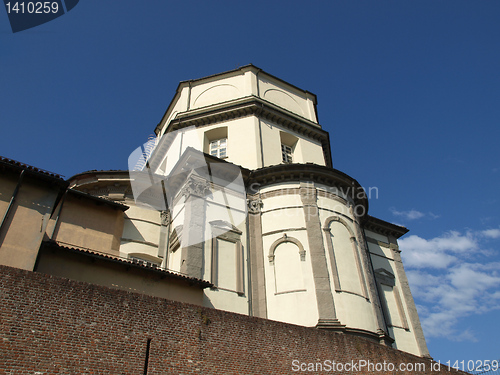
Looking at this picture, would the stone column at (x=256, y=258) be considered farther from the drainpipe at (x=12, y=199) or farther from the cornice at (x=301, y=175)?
the drainpipe at (x=12, y=199)

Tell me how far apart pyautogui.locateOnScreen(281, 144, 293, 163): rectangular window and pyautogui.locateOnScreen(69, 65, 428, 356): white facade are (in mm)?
99

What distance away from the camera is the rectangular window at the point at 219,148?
26.4 m

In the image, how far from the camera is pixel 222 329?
12336 mm

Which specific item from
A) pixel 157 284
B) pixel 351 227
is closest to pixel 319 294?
pixel 351 227

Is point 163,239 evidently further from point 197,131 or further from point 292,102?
point 292,102

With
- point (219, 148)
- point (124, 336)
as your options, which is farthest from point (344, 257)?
point (124, 336)

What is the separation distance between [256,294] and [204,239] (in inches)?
142

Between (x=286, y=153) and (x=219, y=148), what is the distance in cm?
459

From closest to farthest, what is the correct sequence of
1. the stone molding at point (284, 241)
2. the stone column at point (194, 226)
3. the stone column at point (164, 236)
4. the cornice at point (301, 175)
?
the stone column at point (194, 226)
the stone molding at point (284, 241)
the stone column at point (164, 236)
the cornice at point (301, 175)

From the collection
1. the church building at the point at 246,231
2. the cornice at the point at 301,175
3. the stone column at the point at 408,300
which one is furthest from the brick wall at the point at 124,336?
the stone column at the point at 408,300

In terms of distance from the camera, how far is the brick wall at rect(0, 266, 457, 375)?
31.0 feet

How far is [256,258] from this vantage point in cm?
2052

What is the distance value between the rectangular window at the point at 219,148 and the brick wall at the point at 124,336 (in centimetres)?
1480

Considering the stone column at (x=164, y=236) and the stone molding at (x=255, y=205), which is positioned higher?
the stone molding at (x=255, y=205)
